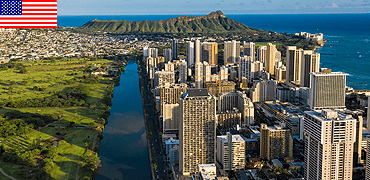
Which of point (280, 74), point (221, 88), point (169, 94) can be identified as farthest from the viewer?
point (280, 74)

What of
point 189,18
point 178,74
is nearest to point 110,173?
point 178,74

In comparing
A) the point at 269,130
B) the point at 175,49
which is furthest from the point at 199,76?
the point at 175,49

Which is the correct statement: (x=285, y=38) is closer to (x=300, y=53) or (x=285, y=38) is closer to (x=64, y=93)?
(x=300, y=53)

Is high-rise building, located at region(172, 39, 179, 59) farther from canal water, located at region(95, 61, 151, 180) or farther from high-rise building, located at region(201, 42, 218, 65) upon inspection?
canal water, located at region(95, 61, 151, 180)

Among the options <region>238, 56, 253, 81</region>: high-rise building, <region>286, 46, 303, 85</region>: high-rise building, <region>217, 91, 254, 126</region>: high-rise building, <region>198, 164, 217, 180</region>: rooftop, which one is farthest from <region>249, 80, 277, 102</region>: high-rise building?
<region>198, 164, 217, 180</region>: rooftop

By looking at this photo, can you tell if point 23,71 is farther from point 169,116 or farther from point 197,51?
point 169,116
